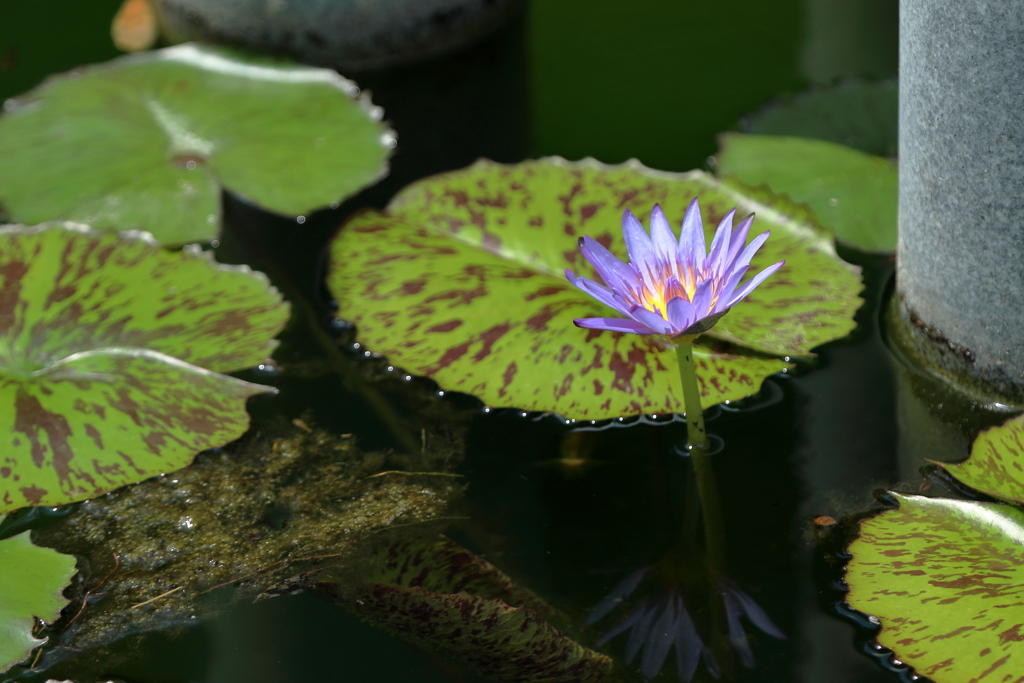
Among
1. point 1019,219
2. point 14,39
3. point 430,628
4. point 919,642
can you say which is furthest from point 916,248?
→ point 14,39

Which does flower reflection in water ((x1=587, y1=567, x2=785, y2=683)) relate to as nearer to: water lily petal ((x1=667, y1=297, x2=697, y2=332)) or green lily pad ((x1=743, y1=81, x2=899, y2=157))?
water lily petal ((x1=667, y1=297, x2=697, y2=332))

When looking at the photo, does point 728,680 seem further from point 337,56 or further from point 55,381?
point 337,56

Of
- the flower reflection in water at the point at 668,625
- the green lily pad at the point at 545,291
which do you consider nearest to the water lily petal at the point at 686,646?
the flower reflection in water at the point at 668,625

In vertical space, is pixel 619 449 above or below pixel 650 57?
below

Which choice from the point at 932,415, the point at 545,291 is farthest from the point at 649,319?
the point at 932,415

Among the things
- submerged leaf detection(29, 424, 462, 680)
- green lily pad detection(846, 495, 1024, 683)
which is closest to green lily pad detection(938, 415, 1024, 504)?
green lily pad detection(846, 495, 1024, 683)

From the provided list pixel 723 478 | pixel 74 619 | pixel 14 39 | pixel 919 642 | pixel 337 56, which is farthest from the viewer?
pixel 14 39

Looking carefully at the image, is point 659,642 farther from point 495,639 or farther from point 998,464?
point 998,464
